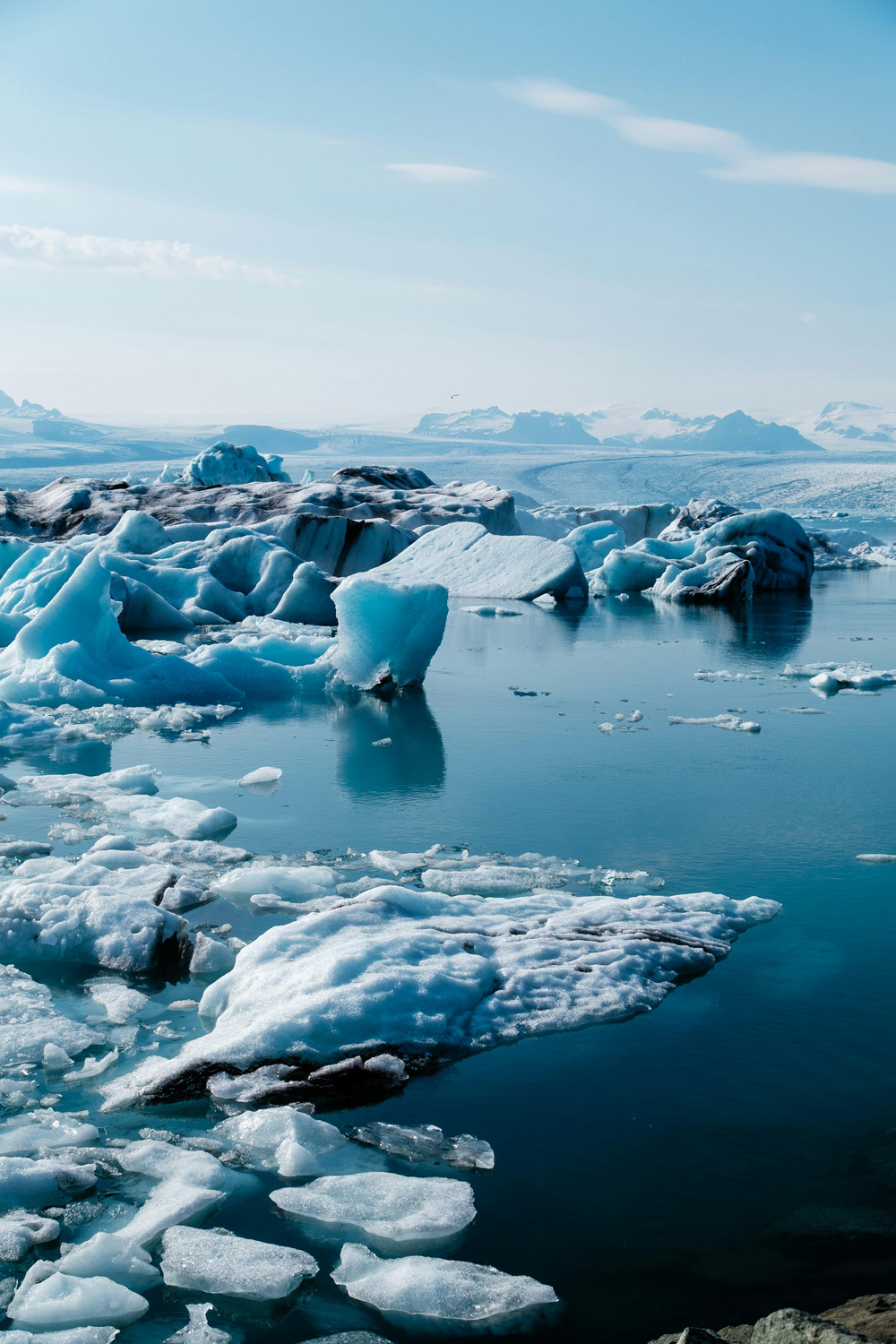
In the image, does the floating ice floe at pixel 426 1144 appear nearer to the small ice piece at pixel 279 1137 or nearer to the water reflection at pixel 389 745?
the small ice piece at pixel 279 1137

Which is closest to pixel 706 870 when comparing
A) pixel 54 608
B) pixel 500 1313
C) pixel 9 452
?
pixel 500 1313

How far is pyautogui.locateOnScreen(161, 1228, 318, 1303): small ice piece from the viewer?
7.18 ft

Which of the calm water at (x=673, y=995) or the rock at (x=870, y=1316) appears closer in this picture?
the rock at (x=870, y=1316)

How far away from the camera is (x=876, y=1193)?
2.52m

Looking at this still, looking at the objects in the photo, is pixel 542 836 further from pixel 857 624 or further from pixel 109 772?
pixel 857 624

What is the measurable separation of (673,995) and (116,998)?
67.8 inches

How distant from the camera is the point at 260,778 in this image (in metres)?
6.41

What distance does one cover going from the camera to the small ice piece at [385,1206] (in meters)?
2.36

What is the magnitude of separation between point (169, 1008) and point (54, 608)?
19.7ft

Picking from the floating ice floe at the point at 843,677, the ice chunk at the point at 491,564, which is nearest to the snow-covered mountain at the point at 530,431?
the ice chunk at the point at 491,564

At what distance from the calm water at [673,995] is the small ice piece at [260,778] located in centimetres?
11

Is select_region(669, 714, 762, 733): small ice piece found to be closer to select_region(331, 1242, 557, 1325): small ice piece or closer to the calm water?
the calm water

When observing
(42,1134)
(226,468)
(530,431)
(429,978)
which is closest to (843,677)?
(429,978)

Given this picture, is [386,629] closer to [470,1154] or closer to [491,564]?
[470,1154]
